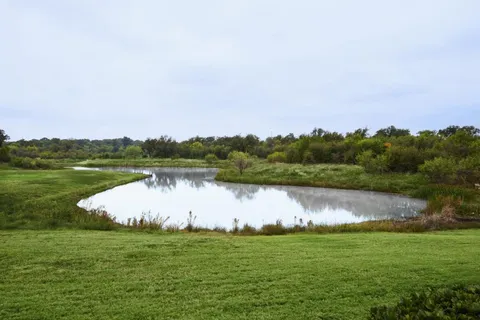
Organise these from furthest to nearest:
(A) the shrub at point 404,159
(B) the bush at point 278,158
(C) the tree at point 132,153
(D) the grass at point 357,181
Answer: (C) the tree at point 132,153 < (B) the bush at point 278,158 < (A) the shrub at point 404,159 < (D) the grass at point 357,181

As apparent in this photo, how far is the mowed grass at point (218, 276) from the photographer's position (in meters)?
4.48

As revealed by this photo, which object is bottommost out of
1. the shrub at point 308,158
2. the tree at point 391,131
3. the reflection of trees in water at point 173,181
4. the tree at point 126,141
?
the reflection of trees in water at point 173,181

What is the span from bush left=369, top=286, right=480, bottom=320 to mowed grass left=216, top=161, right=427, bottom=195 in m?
25.0

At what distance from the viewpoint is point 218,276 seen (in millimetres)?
5664

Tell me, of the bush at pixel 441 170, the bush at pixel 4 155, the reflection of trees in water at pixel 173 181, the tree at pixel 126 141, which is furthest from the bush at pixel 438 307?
the tree at pixel 126 141

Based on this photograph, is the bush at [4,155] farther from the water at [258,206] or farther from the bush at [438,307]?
the bush at [438,307]

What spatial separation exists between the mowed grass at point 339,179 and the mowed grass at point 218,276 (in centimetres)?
2268

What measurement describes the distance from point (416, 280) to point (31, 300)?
19.7 ft

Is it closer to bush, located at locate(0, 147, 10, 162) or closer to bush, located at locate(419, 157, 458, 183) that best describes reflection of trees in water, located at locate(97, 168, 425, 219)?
bush, located at locate(419, 157, 458, 183)

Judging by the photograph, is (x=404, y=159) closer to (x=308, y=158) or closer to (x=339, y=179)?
(x=339, y=179)

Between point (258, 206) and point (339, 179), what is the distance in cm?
1673

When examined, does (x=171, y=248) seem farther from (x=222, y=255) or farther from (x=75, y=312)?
(x=75, y=312)

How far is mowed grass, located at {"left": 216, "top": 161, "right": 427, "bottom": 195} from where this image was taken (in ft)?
96.7

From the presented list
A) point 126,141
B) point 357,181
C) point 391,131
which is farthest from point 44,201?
point 126,141
